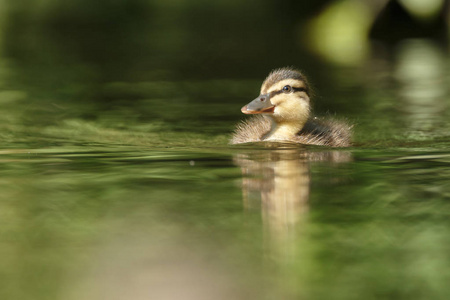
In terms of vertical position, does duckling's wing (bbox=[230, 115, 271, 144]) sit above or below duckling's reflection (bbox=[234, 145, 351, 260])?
above

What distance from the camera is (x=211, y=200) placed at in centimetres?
414

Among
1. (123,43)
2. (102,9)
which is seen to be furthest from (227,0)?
(123,43)

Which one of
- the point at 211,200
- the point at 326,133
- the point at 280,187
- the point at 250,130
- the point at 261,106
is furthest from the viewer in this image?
the point at 250,130

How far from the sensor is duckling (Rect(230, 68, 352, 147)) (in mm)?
6820

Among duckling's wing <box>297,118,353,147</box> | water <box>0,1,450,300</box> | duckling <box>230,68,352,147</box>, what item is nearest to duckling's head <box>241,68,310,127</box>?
duckling <box>230,68,352,147</box>

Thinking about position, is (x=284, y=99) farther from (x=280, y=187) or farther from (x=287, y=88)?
(x=280, y=187)

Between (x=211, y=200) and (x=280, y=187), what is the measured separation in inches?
15.9

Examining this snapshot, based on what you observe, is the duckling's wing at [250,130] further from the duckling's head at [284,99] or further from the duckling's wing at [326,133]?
the duckling's wing at [326,133]

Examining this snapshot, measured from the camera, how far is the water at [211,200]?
114 inches

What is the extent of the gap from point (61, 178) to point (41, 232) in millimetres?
1330

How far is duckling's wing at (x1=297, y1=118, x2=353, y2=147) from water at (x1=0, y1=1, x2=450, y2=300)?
25 centimetres

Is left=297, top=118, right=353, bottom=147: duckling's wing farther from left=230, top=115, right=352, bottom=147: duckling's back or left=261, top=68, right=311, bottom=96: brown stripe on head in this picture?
left=261, top=68, right=311, bottom=96: brown stripe on head

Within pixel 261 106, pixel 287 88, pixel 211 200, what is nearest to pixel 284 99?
pixel 287 88

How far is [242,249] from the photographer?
3232 millimetres
